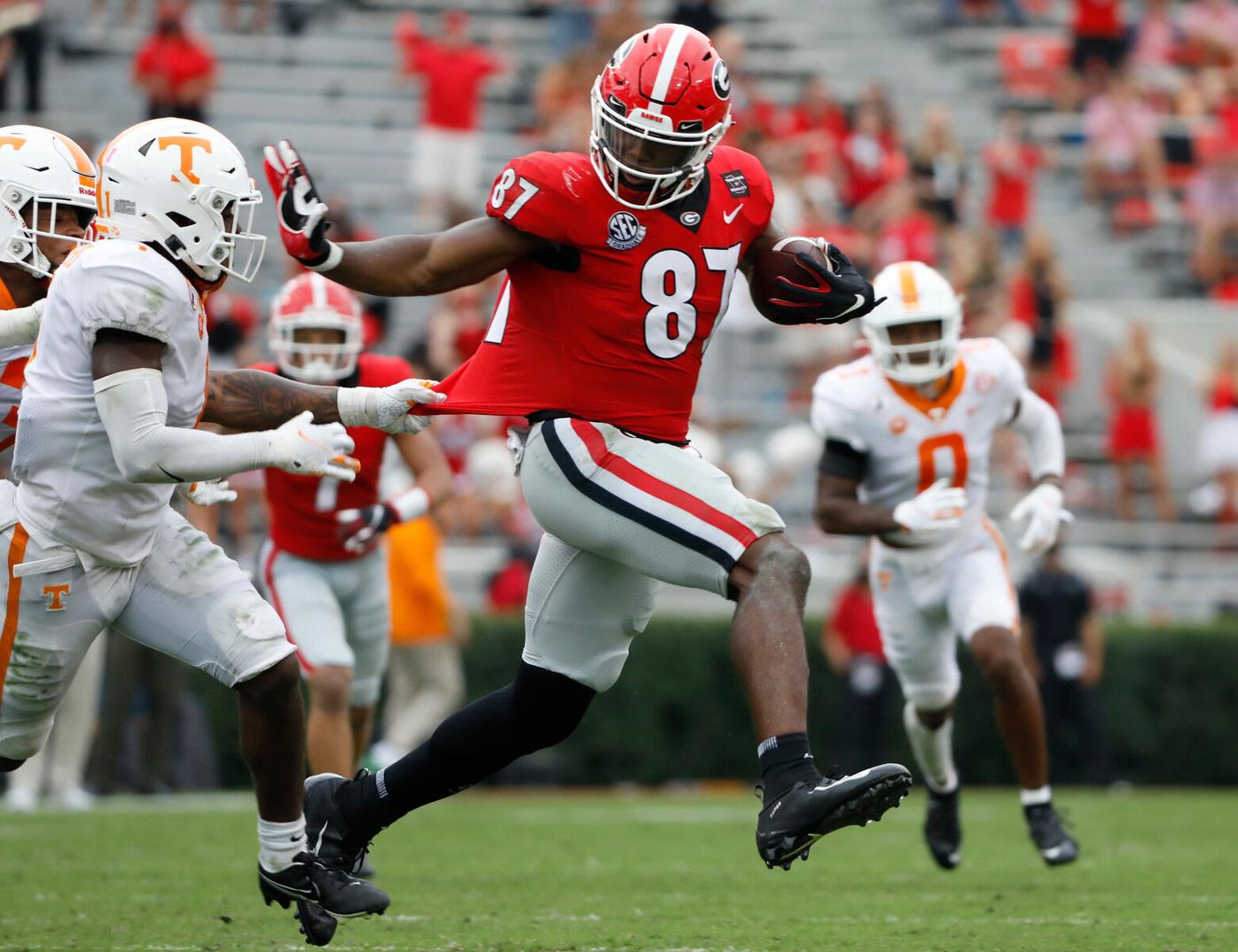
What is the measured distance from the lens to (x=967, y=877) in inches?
278

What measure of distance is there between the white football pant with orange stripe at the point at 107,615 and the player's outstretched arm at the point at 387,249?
76cm

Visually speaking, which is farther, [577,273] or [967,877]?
[967,877]

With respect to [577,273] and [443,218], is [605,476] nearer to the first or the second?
[577,273]

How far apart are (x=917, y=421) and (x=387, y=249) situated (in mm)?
2908

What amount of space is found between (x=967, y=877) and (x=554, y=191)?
140 inches

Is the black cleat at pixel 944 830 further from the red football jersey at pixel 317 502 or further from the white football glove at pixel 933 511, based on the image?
the red football jersey at pixel 317 502

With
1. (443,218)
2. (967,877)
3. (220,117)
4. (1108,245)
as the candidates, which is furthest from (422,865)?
(1108,245)

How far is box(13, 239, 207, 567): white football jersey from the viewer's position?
14.3 ft

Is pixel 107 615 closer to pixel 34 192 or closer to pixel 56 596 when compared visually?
pixel 56 596

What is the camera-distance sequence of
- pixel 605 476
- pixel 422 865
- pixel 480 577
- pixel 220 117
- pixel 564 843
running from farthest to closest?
1. pixel 220 117
2. pixel 480 577
3. pixel 564 843
4. pixel 422 865
5. pixel 605 476

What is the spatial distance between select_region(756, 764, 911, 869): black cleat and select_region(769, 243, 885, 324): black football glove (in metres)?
1.31

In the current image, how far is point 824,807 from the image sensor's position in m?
4.13

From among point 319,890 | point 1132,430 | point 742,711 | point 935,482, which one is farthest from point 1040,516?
point 1132,430

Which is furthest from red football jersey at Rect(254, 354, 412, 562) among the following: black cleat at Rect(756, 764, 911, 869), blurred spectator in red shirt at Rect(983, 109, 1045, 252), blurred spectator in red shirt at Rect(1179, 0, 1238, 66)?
blurred spectator in red shirt at Rect(1179, 0, 1238, 66)
